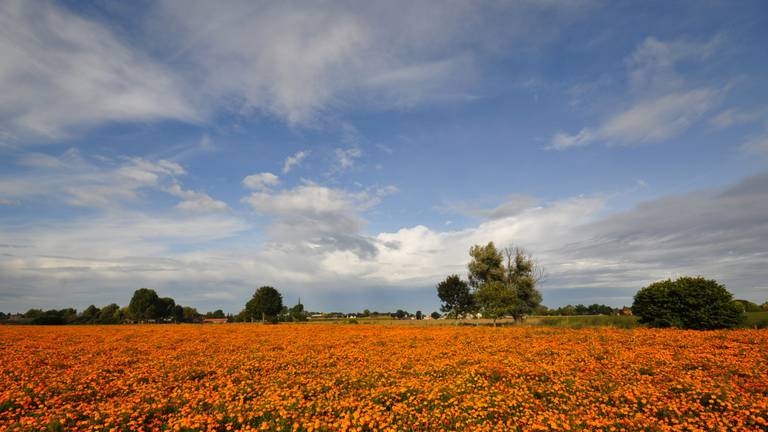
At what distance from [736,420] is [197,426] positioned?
1269 centimetres

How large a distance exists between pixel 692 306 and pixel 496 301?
2366cm

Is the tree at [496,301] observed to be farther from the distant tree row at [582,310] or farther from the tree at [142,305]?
the tree at [142,305]

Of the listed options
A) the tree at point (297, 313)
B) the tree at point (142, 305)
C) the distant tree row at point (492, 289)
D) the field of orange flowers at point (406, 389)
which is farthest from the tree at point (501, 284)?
the tree at point (142, 305)

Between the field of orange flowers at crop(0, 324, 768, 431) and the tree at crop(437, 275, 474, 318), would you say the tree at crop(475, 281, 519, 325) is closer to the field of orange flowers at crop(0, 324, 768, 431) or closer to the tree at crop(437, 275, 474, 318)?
the tree at crop(437, 275, 474, 318)

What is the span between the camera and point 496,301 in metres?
49.8

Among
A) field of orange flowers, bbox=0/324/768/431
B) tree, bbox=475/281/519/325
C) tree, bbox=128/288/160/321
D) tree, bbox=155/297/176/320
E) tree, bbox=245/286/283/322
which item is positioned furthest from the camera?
tree, bbox=155/297/176/320

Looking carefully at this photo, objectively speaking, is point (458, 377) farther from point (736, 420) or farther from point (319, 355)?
point (319, 355)

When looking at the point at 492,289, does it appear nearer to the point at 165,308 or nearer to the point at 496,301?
the point at 496,301

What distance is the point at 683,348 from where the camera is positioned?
59.0 feet

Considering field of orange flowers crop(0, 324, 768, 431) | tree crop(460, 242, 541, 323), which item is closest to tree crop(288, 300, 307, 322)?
tree crop(460, 242, 541, 323)

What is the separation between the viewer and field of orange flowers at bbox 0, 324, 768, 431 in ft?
29.5

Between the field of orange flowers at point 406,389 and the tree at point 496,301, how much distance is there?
29905mm

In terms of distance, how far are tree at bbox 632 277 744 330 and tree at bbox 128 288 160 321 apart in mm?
117297

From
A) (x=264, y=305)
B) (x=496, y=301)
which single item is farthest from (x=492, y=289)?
(x=264, y=305)
